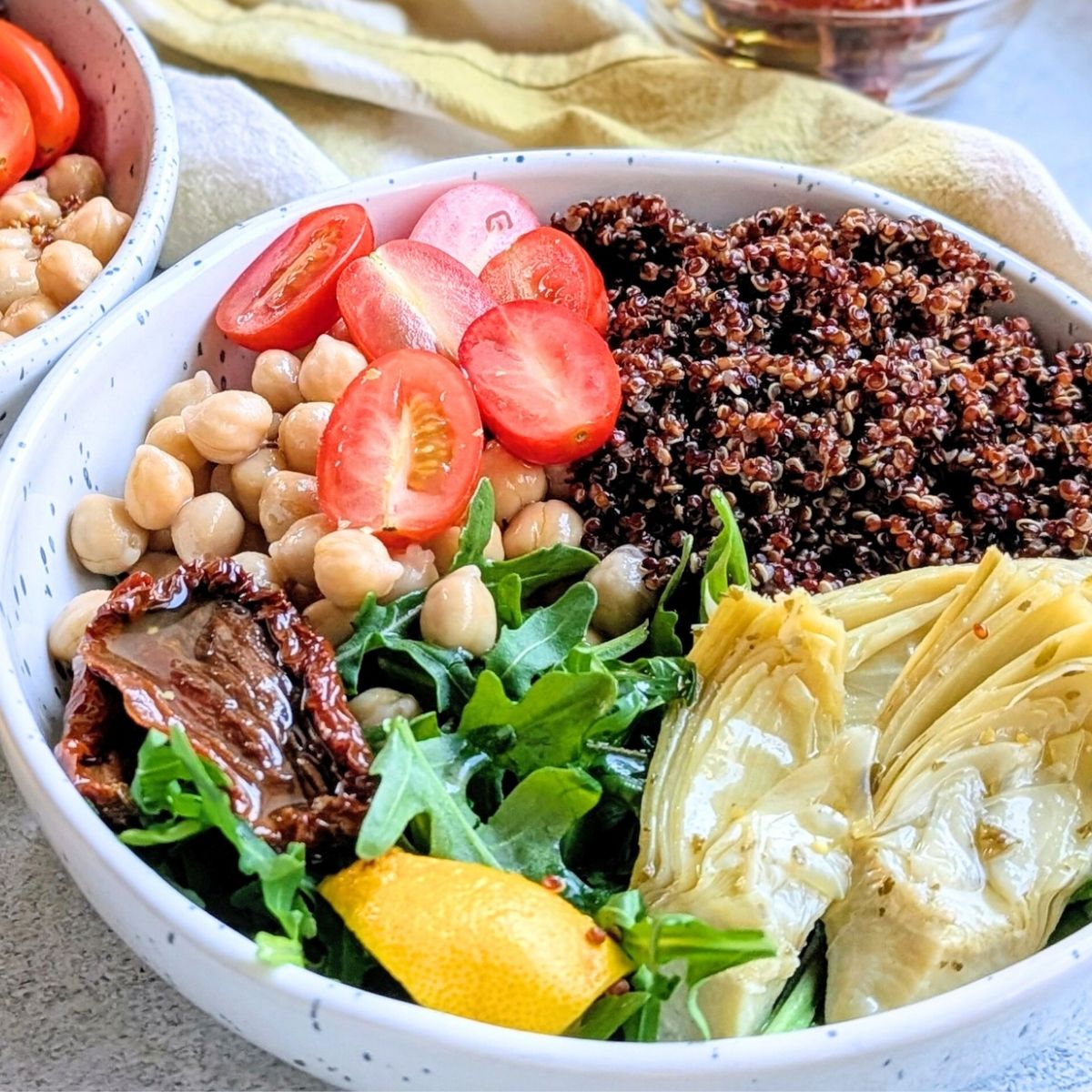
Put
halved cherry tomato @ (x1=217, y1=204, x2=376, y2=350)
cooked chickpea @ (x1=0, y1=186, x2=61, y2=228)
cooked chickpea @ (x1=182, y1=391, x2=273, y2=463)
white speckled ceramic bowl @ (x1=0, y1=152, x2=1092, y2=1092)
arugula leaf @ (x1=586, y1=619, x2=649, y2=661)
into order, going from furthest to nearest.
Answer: cooked chickpea @ (x1=0, y1=186, x2=61, y2=228) → halved cherry tomato @ (x1=217, y1=204, x2=376, y2=350) → cooked chickpea @ (x1=182, y1=391, x2=273, y2=463) → arugula leaf @ (x1=586, y1=619, x2=649, y2=661) → white speckled ceramic bowl @ (x1=0, y1=152, x2=1092, y2=1092)

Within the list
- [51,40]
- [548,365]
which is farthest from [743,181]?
[51,40]

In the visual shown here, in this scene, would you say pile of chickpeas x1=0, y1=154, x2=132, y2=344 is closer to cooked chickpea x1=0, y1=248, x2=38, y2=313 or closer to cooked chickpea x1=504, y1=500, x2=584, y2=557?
cooked chickpea x1=0, y1=248, x2=38, y2=313

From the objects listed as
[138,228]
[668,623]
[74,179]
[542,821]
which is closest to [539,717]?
[542,821]

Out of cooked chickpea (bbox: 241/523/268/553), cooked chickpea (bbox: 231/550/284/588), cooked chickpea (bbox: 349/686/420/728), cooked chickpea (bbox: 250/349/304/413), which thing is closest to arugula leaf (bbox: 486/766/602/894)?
cooked chickpea (bbox: 349/686/420/728)

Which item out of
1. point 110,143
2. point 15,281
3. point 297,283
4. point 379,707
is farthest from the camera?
point 110,143

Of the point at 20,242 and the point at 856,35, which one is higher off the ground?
the point at 856,35

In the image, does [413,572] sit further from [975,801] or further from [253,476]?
[975,801]

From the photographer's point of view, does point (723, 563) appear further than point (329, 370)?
No
